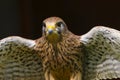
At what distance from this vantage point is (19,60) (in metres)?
1.79

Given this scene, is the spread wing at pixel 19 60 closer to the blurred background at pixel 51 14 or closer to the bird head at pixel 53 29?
the bird head at pixel 53 29

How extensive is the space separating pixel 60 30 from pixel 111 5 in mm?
521

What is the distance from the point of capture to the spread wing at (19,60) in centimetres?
175


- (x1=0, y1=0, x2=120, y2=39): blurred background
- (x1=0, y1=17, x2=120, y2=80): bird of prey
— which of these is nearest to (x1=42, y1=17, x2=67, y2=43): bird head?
(x1=0, y1=17, x2=120, y2=80): bird of prey

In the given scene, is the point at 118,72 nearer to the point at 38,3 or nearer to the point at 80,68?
the point at 80,68

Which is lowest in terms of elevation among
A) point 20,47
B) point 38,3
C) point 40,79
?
point 40,79

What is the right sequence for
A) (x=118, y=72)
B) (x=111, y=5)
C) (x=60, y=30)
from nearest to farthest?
(x=60, y=30) < (x=118, y=72) < (x=111, y=5)

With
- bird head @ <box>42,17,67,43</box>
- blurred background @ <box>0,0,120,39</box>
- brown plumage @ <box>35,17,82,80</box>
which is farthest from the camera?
blurred background @ <box>0,0,120,39</box>

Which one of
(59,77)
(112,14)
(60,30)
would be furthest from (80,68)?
(112,14)

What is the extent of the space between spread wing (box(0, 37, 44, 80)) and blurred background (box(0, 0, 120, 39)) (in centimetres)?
31

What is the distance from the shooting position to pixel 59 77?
1721mm

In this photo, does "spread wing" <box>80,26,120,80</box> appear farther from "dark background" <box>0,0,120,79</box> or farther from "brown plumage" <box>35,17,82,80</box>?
"dark background" <box>0,0,120,79</box>

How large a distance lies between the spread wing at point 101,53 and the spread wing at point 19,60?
0.16 metres

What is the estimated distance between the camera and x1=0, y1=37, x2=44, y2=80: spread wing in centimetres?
175
